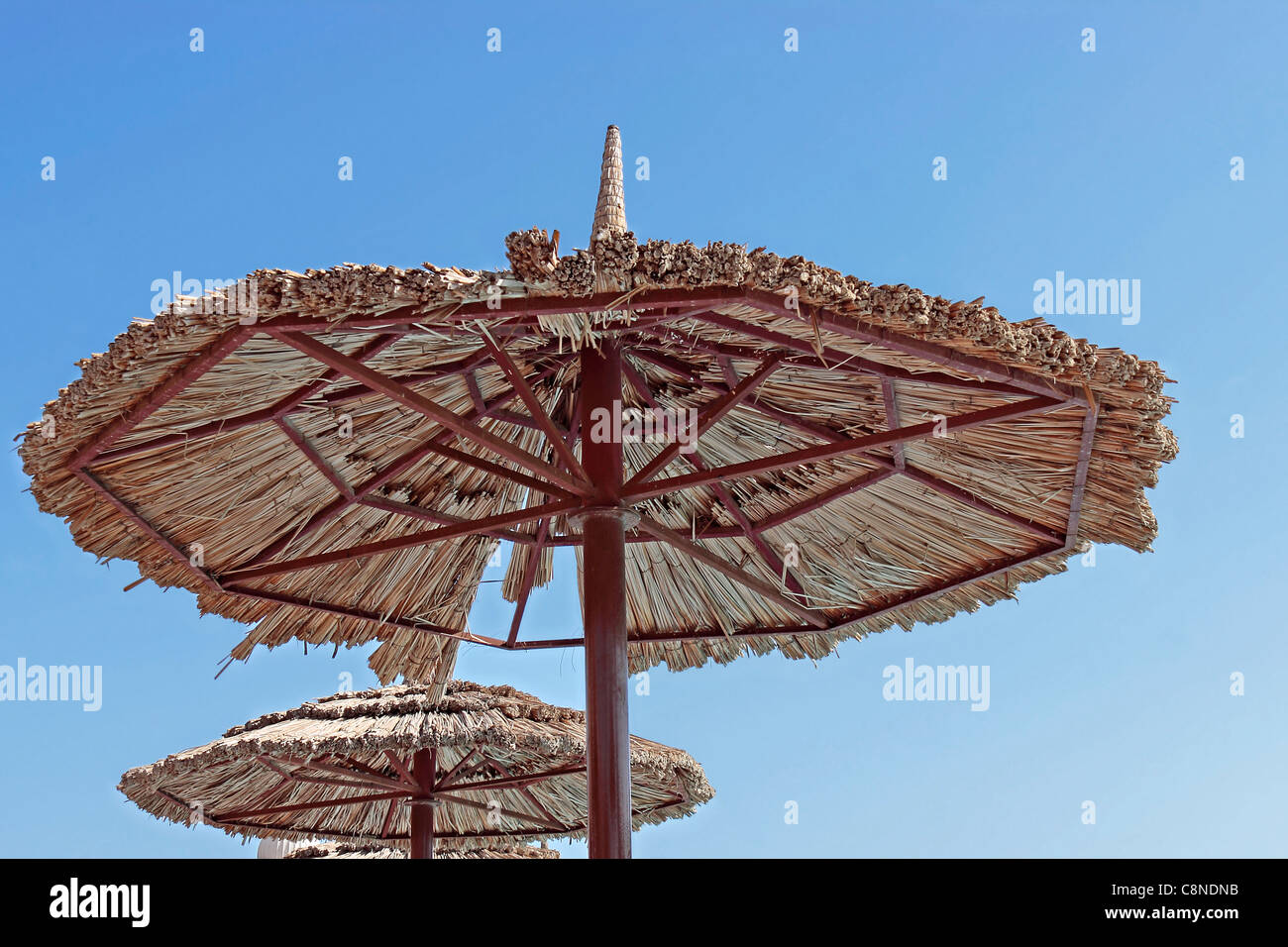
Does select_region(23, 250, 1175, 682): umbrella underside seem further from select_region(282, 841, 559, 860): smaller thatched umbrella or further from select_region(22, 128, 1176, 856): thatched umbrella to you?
select_region(282, 841, 559, 860): smaller thatched umbrella

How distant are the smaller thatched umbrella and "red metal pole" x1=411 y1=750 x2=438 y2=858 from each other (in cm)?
168

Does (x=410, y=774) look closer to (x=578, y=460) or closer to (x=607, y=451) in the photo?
(x=578, y=460)

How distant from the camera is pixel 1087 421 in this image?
3779 mm

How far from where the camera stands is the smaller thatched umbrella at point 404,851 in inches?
369

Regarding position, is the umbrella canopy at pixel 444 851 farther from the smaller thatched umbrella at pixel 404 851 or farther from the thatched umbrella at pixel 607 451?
the thatched umbrella at pixel 607 451

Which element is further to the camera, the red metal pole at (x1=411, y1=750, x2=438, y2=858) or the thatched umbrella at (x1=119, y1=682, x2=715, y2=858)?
the red metal pole at (x1=411, y1=750, x2=438, y2=858)

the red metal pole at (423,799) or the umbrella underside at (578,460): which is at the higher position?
the umbrella underside at (578,460)

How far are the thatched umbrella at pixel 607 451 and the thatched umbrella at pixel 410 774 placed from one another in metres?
0.97

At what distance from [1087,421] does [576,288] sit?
1.82 m

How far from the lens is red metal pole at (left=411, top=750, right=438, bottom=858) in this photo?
24.7ft

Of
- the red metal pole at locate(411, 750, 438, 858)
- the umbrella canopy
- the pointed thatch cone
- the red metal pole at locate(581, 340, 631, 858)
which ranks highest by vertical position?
the pointed thatch cone

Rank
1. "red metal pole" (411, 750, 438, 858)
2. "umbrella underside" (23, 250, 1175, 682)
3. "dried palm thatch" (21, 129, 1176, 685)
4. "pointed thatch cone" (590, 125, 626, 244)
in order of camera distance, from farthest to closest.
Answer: "red metal pole" (411, 750, 438, 858), "pointed thatch cone" (590, 125, 626, 244), "umbrella underside" (23, 250, 1175, 682), "dried palm thatch" (21, 129, 1176, 685)

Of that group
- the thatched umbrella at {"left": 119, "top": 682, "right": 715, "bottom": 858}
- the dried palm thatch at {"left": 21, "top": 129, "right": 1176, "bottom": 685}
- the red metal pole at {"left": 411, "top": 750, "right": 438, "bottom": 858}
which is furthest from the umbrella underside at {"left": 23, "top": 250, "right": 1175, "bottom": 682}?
the red metal pole at {"left": 411, "top": 750, "right": 438, "bottom": 858}

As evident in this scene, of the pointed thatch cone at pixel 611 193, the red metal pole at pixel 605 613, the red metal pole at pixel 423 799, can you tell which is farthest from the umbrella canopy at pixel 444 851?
the pointed thatch cone at pixel 611 193
